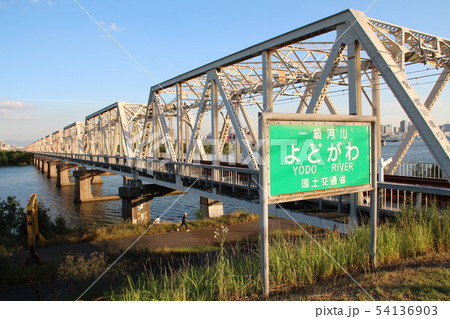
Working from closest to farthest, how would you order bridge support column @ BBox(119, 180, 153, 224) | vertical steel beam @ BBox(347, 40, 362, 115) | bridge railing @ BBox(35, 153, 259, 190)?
vertical steel beam @ BBox(347, 40, 362, 115)
bridge railing @ BBox(35, 153, 259, 190)
bridge support column @ BBox(119, 180, 153, 224)

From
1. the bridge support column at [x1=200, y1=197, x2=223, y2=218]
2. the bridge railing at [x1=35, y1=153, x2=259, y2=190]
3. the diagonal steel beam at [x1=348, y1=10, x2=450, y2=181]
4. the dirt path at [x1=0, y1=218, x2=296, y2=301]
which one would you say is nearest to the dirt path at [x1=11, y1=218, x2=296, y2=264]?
the dirt path at [x1=0, y1=218, x2=296, y2=301]

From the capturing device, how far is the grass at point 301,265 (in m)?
4.30

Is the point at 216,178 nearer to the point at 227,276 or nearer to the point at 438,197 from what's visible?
the point at 438,197

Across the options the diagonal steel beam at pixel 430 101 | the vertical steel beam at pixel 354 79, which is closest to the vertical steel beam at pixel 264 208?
the vertical steel beam at pixel 354 79

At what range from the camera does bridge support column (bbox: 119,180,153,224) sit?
24.4 metres

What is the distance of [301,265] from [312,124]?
1.93 meters

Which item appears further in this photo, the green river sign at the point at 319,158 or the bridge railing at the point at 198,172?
the bridge railing at the point at 198,172

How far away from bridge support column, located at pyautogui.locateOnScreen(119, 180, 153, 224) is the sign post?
69.5 ft

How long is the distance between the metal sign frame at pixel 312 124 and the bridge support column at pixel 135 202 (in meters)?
21.2

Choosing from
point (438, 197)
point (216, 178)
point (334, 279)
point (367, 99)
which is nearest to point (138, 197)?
point (216, 178)

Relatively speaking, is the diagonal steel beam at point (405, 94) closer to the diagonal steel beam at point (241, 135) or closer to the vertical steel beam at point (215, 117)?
the diagonal steel beam at point (241, 135)

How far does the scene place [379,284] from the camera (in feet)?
13.5

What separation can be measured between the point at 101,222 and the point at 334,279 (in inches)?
1025

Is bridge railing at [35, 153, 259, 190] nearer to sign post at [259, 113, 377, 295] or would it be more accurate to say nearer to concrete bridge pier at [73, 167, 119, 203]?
sign post at [259, 113, 377, 295]
